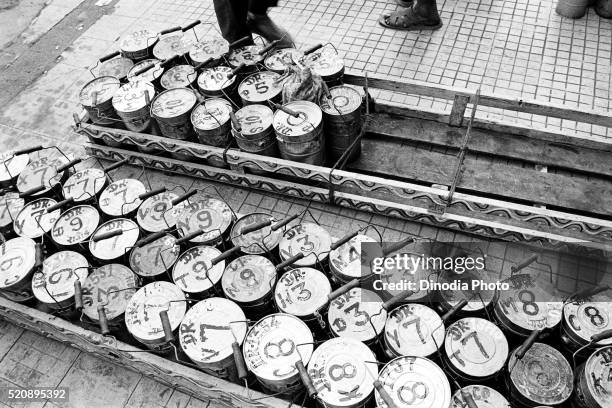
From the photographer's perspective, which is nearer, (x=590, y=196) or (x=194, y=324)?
(x=194, y=324)

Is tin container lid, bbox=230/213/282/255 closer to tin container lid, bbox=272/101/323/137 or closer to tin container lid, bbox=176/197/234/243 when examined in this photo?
tin container lid, bbox=176/197/234/243

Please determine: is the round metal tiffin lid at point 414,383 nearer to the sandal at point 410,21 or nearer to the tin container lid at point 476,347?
the tin container lid at point 476,347

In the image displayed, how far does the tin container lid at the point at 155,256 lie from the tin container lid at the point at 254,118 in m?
1.25

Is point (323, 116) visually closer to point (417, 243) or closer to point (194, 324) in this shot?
point (417, 243)

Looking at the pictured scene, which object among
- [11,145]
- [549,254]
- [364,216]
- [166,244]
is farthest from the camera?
[11,145]

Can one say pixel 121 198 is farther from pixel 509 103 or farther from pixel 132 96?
pixel 509 103

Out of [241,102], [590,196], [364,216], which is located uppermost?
[241,102]

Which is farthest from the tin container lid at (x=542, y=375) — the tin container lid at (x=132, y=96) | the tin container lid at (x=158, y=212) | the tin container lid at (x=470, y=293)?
the tin container lid at (x=132, y=96)

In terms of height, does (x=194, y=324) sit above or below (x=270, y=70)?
below

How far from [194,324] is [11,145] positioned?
173 inches

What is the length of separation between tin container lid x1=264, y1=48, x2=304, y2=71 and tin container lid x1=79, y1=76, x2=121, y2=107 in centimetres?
176

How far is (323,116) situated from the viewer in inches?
174

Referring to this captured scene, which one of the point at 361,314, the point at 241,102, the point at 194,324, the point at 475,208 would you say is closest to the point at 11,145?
the point at 241,102

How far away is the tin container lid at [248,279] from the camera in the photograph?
3.57 meters
